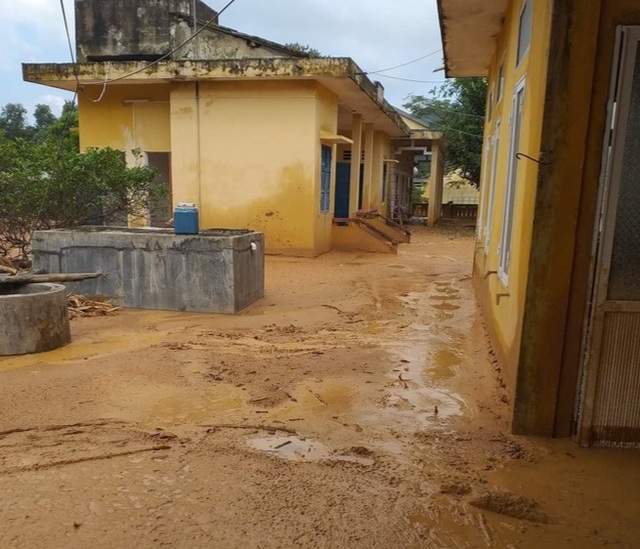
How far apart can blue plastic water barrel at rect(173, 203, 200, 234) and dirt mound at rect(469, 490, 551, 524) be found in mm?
5443

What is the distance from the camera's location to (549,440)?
355 cm

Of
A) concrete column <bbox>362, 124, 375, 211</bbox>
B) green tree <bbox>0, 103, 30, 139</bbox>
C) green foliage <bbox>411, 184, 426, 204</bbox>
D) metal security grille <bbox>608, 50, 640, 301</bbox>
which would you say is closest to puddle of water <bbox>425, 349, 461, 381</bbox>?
metal security grille <bbox>608, 50, 640, 301</bbox>

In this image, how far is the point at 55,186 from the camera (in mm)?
9633

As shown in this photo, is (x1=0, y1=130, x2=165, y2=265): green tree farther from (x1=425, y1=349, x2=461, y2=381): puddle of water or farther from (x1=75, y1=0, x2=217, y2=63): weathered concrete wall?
(x1=425, y1=349, x2=461, y2=381): puddle of water

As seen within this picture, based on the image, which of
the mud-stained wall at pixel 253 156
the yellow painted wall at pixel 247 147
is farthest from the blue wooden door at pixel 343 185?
the mud-stained wall at pixel 253 156

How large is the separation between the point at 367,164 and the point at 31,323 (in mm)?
14339

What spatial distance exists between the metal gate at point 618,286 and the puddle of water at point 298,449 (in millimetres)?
1459

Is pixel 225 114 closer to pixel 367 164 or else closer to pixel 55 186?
pixel 55 186

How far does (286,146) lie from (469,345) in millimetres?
7682

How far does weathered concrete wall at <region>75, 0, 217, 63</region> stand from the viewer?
1419cm

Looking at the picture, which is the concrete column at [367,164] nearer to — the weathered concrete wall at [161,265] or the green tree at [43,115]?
the weathered concrete wall at [161,265]

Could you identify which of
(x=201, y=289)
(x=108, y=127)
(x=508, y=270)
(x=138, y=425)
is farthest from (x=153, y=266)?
(x=108, y=127)

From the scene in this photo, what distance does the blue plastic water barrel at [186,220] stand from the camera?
290 inches

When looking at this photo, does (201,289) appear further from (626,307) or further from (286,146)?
(286,146)
